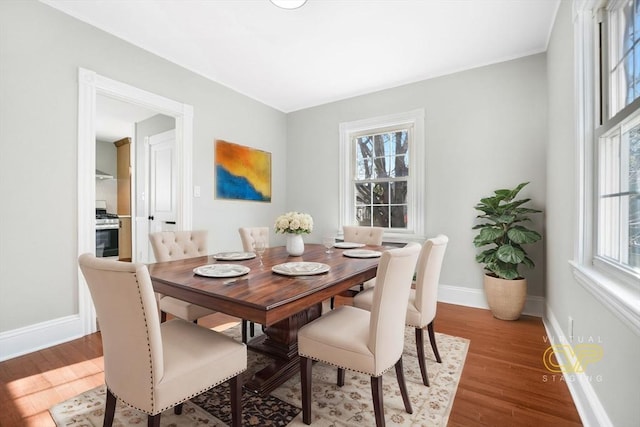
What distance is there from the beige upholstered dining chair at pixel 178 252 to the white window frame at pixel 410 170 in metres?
2.25

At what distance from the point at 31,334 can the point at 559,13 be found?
4879mm

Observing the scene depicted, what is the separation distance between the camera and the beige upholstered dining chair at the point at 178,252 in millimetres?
1924

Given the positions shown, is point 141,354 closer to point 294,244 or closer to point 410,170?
point 294,244

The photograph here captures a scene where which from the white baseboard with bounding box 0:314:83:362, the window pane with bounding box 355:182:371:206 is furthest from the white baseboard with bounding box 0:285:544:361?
the window pane with bounding box 355:182:371:206

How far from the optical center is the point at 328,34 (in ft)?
8.93

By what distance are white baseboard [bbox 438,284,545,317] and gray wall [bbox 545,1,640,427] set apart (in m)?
0.31

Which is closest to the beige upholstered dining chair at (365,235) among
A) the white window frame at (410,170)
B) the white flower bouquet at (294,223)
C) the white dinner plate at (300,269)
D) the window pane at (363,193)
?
the white window frame at (410,170)

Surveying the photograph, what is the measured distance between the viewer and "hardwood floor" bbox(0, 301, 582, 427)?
151cm

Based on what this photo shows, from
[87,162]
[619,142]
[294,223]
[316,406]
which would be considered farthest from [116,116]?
[619,142]

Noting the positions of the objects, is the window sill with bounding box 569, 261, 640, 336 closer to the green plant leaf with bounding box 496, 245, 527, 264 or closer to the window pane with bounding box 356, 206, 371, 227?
the green plant leaf with bounding box 496, 245, 527, 264

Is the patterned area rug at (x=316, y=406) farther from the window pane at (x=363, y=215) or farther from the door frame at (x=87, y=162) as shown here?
the window pane at (x=363, y=215)

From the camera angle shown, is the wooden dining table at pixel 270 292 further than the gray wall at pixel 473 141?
No

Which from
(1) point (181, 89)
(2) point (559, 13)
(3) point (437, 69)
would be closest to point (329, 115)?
(3) point (437, 69)

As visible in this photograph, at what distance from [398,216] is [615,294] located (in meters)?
2.82
